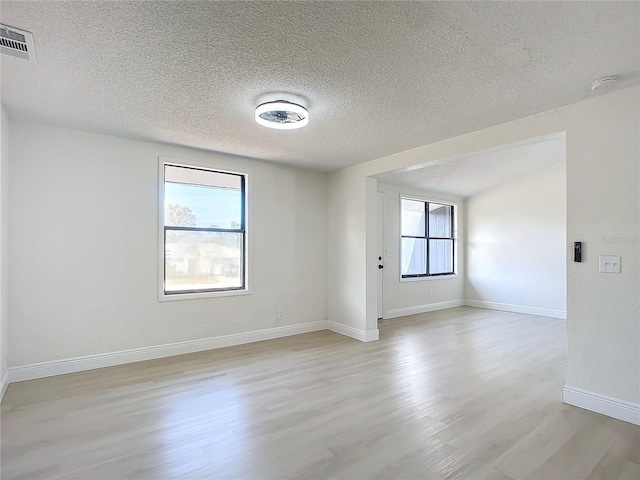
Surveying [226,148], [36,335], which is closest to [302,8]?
[226,148]

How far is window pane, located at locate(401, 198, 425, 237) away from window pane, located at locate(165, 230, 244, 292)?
137 inches

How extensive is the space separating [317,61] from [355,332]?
11.8 ft

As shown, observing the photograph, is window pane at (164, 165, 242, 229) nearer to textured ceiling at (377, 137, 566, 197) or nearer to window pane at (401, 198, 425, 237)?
textured ceiling at (377, 137, 566, 197)

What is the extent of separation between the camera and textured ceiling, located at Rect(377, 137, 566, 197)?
Result: 531 centimetres

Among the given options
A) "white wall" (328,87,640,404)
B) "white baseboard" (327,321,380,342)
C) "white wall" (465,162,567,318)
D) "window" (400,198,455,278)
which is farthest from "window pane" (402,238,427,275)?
"white wall" (328,87,640,404)

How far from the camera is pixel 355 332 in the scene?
4750 millimetres

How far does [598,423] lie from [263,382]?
2.62 metres

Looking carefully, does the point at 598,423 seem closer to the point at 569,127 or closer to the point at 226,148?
the point at 569,127

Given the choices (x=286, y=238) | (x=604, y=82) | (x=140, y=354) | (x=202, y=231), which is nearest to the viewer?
(x=604, y=82)

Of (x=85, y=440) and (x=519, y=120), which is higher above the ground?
(x=519, y=120)

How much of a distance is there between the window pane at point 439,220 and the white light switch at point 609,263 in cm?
450

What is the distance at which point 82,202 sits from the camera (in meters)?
3.47

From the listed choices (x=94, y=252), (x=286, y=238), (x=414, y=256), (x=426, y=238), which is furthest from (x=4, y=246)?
(x=426, y=238)

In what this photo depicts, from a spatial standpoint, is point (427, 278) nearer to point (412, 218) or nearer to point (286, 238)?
point (412, 218)
